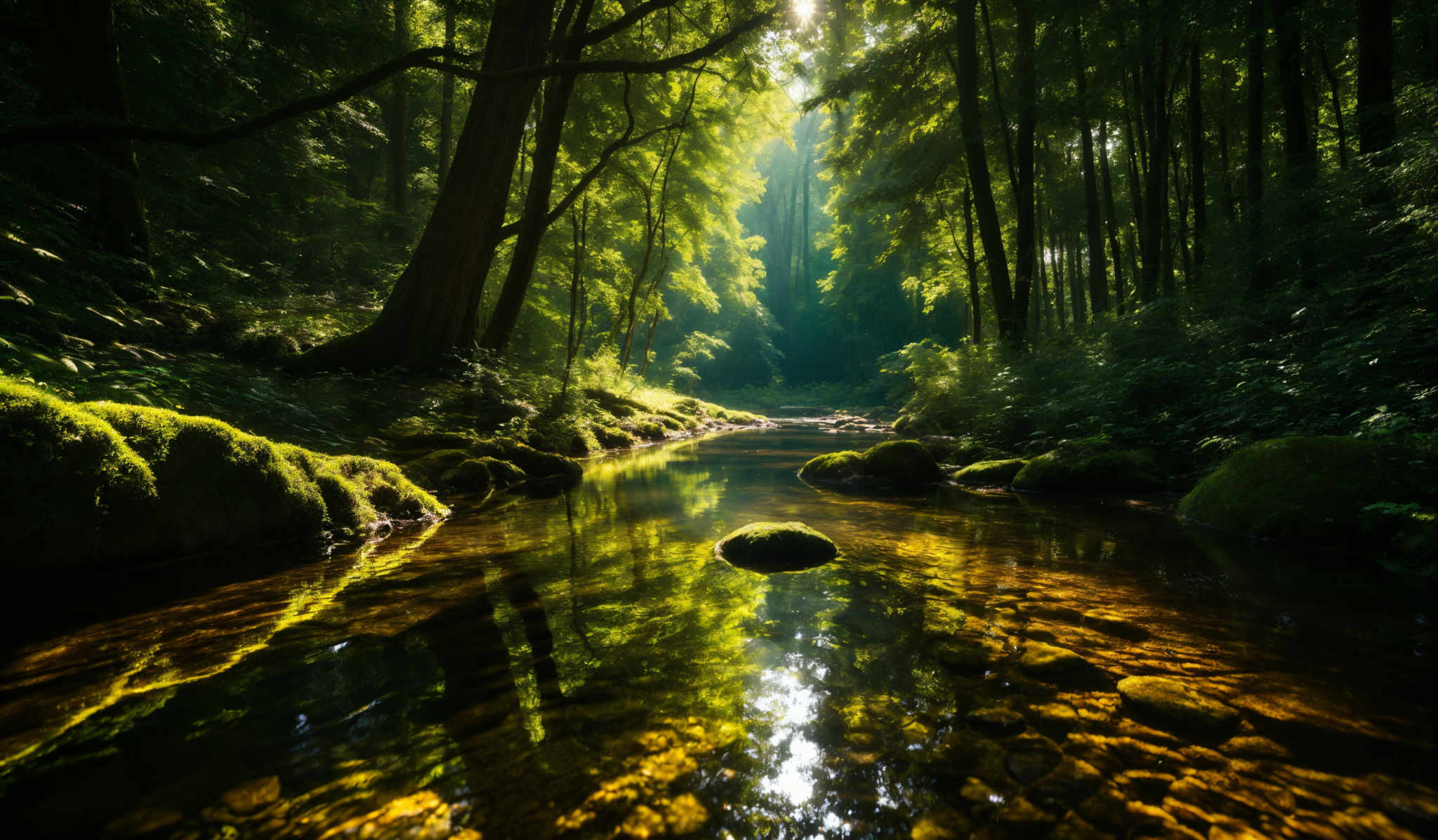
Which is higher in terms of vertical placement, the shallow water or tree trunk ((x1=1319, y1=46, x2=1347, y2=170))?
tree trunk ((x1=1319, y1=46, x2=1347, y2=170))

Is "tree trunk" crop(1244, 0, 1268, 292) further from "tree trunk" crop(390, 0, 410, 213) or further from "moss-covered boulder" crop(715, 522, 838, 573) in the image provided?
"tree trunk" crop(390, 0, 410, 213)

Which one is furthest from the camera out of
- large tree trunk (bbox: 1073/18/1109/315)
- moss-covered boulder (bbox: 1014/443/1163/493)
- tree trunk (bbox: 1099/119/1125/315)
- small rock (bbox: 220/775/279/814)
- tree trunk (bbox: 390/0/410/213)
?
tree trunk (bbox: 390/0/410/213)

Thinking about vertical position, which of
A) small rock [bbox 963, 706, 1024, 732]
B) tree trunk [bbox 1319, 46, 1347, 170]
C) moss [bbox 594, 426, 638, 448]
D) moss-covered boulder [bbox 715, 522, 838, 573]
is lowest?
small rock [bbox 963, 706, 1024, 732]

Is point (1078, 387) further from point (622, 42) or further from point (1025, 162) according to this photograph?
point (622, 42)

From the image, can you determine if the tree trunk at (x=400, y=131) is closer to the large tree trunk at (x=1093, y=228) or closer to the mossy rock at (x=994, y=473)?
the large tree trunk at (x=1093, y=228)

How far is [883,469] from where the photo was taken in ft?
25.3

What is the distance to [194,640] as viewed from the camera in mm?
2377

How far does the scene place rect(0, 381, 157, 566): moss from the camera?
2.57 meters

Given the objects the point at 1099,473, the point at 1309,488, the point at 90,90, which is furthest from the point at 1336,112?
the point at 90,90

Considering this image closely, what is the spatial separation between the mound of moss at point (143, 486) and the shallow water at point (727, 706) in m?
0.65

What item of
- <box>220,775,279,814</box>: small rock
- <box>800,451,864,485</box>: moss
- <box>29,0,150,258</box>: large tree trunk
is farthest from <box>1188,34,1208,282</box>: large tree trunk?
<box>29,0,150,258</box>: large tree trunk

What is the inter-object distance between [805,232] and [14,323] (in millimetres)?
49135

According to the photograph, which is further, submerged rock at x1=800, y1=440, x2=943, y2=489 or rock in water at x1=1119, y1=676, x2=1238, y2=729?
submerged rock at x1=800, y1=440, x2=943, y2=489

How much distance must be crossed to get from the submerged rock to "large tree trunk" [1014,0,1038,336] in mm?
5149
